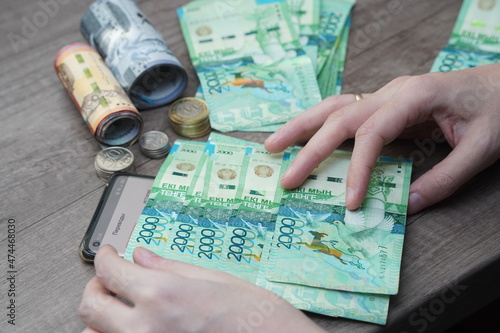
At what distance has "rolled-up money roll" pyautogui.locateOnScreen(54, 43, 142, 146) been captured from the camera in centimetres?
98

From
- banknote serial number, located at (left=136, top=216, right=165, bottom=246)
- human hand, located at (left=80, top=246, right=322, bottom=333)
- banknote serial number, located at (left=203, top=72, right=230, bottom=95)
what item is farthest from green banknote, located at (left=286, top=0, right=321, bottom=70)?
human hand, located at (left=80, top=246, right=322, bottom=333)

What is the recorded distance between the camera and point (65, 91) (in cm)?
→ 113

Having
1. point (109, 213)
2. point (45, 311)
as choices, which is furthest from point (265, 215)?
point (45, 311)

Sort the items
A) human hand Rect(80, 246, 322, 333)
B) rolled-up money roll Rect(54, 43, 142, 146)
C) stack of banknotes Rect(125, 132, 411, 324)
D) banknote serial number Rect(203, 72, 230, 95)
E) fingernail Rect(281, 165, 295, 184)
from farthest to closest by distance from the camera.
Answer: banknote serial number Rect(203, 72, 230, 95) < rolled-up money roll Rect(54, 43, 142, 146) < fingernail Rect(281, 165, 295, 184) < stack of banknotes Rect(125, 132, 411, 324) < human hand Rect(80, 246, 322, 333)

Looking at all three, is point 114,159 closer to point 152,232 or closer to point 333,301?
point 152,232

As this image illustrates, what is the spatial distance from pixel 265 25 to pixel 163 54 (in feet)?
0.94

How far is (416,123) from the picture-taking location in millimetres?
929

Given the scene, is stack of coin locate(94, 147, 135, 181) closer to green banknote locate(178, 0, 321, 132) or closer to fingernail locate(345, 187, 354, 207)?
green banknote locate(178, 0, 321, 132)

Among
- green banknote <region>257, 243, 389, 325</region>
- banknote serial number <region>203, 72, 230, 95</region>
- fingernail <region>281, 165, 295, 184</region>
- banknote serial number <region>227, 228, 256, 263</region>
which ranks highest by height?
fingernail <region>281, 165, 295, 184</region>

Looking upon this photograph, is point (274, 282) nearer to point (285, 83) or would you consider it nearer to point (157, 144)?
point (157, 144)

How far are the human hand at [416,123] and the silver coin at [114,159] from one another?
26 cm

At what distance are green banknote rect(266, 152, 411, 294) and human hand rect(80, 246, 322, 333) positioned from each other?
0.29 ft

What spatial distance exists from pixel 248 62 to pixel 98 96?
0.34 meters

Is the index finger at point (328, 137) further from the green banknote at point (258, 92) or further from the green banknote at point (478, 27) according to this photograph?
the green banknote at point (478, 27)
